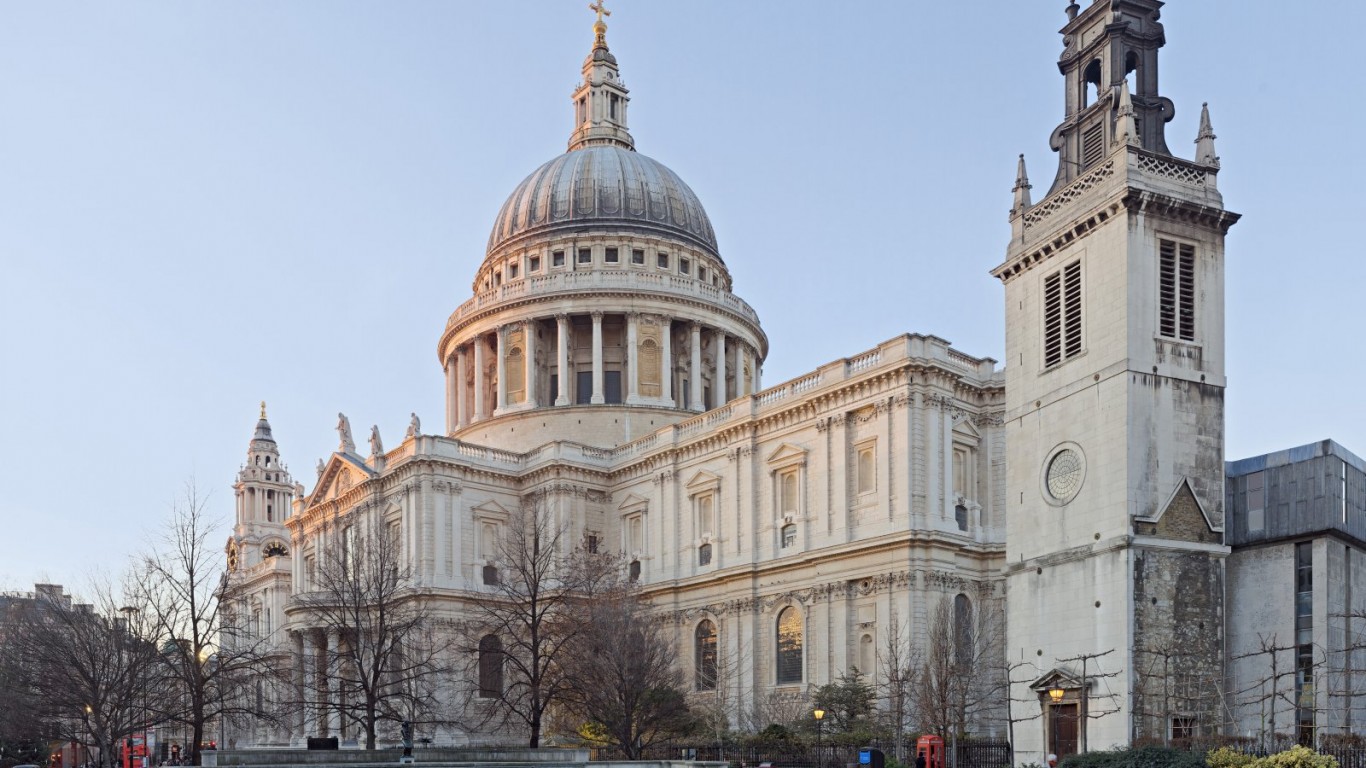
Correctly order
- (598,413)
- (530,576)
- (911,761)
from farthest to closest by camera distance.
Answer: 1. (598,413)
2. (530,576)
3. (911,761)

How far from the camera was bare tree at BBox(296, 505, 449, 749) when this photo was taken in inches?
2095

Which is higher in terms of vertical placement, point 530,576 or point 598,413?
point 598,413

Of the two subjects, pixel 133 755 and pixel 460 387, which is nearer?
pixel 133 755

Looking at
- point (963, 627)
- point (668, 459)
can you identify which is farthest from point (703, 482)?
point (963, 627)

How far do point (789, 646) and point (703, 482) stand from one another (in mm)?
10023

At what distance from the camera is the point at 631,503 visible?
7469 cm

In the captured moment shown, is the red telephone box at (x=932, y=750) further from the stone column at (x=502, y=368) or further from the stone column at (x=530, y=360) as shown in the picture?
the stone column at (x=502, y=368)

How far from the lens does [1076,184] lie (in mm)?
36625

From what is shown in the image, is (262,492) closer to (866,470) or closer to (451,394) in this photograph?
(451,394)

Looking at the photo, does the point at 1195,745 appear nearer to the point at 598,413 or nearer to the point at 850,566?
the point at 850,566

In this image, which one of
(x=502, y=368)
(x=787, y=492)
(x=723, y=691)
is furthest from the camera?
(x=502, y=368)

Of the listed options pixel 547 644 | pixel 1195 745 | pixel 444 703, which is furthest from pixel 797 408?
pixel 1195 745

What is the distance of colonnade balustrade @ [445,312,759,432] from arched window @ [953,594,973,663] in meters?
31.3

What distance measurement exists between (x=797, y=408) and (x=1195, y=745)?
33.7m
